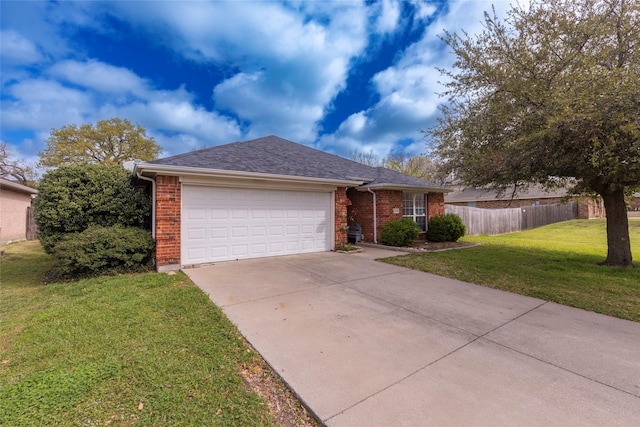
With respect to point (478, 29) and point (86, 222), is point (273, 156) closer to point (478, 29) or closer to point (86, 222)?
point (86, 222)

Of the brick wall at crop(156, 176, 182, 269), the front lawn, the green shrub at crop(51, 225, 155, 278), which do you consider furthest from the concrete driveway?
the green shrub at crop(51, 225, 155, 278)

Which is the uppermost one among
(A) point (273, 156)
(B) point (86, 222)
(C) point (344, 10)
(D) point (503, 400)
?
(C) point (344, 10)

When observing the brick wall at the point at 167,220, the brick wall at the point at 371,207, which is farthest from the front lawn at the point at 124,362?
the brick wall at the point at 371,207

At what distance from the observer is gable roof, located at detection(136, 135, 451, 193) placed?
726cm

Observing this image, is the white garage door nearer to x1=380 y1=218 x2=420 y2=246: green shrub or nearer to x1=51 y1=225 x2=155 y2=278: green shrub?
x1=51 y1=225 x2=155 y2=278: green shrub

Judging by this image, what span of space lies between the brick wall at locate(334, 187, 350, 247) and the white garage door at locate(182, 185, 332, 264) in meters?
0.26

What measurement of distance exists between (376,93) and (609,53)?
36.8 feet

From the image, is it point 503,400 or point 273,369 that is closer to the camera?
point 503,400

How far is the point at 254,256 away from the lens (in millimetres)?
8148

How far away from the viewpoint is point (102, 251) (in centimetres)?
607

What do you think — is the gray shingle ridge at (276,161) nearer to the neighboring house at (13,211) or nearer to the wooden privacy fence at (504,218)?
the wooden privacy fence at (504,218)

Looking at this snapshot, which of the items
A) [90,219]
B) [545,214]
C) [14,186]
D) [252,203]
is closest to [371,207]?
[252,203]

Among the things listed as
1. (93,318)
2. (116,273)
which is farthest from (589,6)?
(116,273)

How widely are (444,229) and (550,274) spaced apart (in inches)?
211
